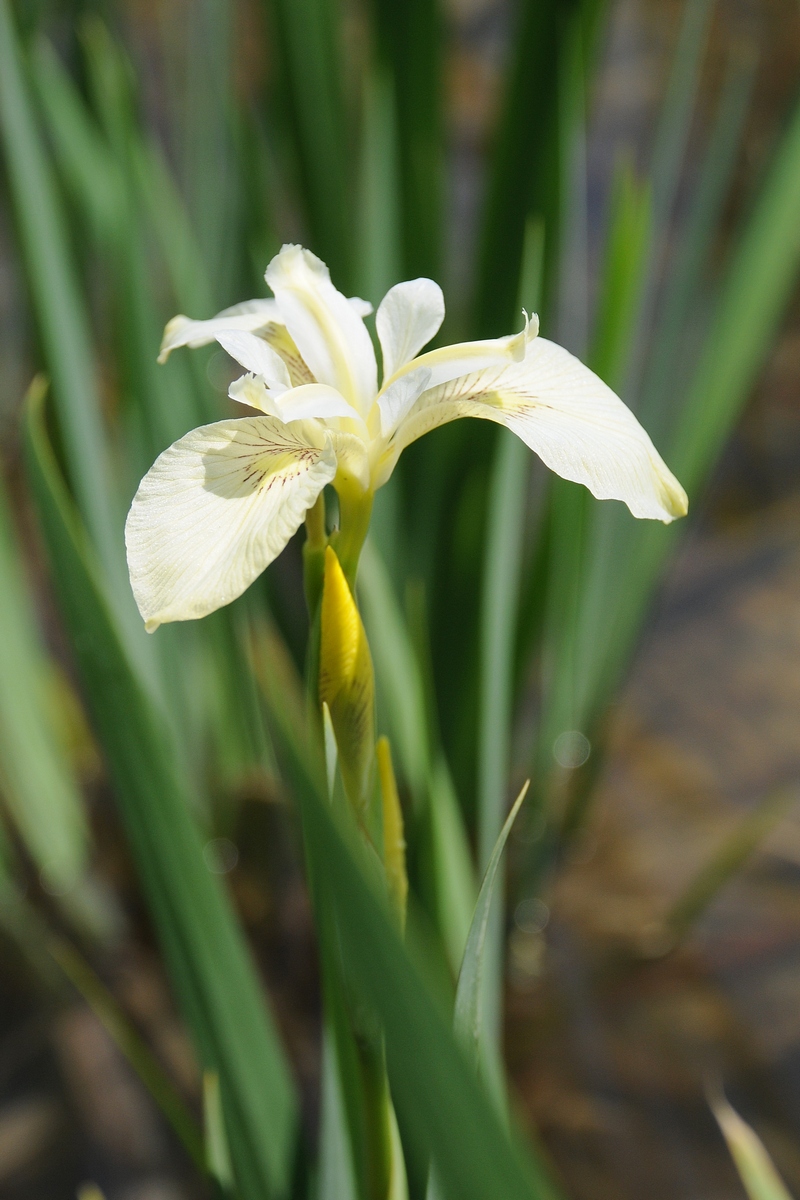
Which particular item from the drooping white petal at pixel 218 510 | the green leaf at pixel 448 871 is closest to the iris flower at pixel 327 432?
the drooping white petal at pixel 218 510

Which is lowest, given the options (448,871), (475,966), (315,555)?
(448,871)

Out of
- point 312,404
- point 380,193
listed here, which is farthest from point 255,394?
point 380,193

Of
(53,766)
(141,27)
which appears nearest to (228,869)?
(53,766)

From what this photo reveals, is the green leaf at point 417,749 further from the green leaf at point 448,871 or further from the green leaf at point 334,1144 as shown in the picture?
the green leaf at point 334,1144

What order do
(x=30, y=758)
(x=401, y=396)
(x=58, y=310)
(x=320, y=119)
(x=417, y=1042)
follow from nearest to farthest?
1. (x=417, y=1042)
2. (x=401, y=396)
3. (x=58, y=310)
4. (x=320, y=119)
5. (x=30, y=758)

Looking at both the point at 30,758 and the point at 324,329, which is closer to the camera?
the point at 324,329

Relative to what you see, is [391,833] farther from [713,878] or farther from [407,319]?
[713,878]

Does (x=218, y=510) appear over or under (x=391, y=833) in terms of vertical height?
over

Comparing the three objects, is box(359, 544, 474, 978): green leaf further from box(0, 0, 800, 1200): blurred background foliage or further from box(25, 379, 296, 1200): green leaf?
box(25, 379, 296, 1200): green leaf
